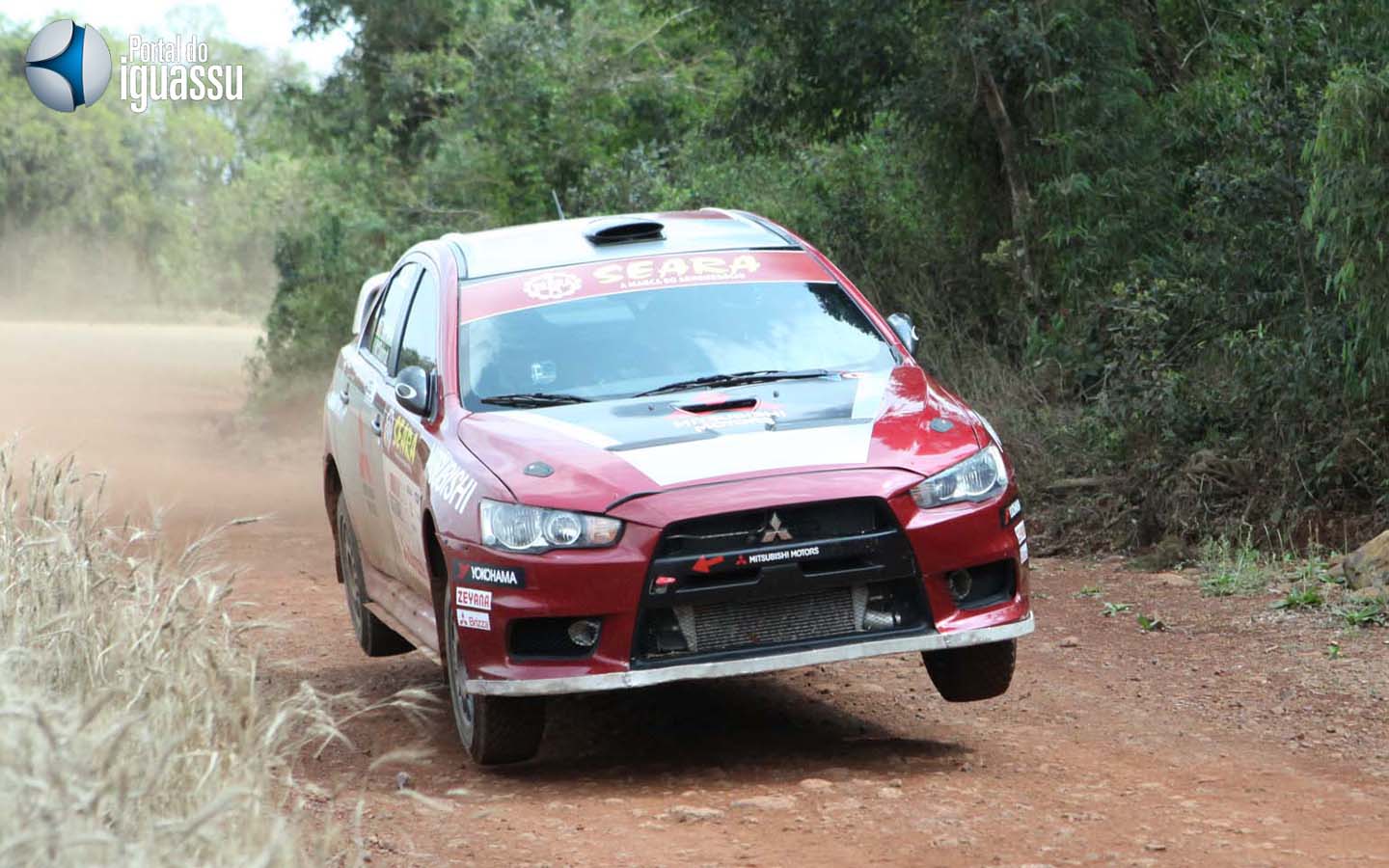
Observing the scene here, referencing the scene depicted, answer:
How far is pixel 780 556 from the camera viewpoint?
6.18 metres

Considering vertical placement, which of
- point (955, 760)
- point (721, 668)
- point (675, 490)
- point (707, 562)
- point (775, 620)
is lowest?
point (955, 760)

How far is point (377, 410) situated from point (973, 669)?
2.88 meters

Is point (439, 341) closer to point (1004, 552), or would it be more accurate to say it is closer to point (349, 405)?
point (349, 405)

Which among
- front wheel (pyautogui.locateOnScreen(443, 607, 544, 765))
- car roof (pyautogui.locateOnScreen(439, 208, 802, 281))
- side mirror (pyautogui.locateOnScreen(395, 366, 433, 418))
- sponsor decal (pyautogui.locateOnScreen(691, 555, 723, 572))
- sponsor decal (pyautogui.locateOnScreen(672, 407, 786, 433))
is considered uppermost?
car roof (pyautogui.locateOnScreen(439, 208, 802, 281))

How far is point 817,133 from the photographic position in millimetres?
16578

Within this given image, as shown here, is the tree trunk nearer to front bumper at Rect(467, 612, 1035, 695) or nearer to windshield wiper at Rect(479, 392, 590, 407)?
windshield wiper at Rect(479, 392, 590, 407)

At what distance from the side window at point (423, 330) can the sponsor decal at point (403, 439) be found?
0.23 meters

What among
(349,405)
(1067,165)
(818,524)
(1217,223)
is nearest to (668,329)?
(818,524)

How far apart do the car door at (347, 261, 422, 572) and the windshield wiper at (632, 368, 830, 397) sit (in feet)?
4.77

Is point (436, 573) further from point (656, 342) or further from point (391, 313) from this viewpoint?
point (391, 313)

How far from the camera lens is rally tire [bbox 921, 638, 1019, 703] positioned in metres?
6.93

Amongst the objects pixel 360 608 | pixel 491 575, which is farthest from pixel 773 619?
pixel 360 608

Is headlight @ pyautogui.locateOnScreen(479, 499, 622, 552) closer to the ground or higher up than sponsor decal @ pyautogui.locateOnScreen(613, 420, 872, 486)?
closer to the ground

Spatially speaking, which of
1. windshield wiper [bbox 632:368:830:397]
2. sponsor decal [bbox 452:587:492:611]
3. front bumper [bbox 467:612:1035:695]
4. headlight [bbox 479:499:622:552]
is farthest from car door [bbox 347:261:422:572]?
front bumper [bbox 467:612:1035:695]
